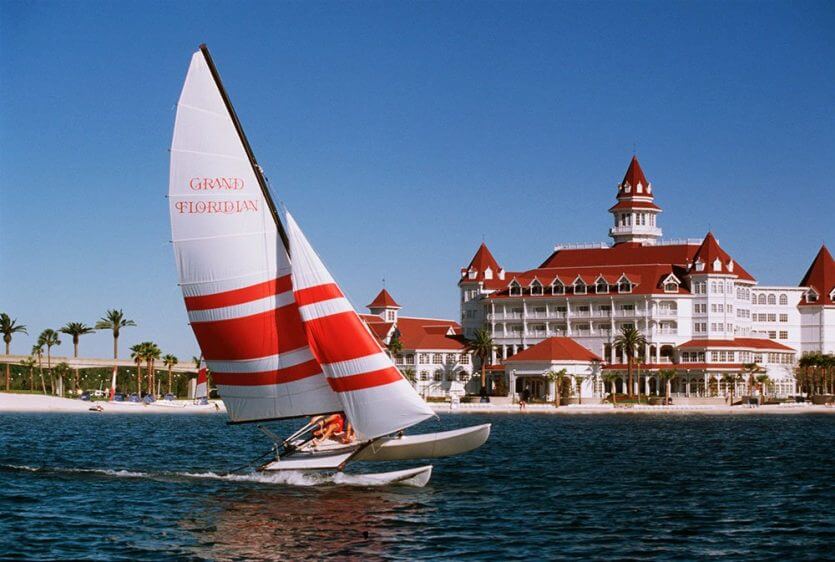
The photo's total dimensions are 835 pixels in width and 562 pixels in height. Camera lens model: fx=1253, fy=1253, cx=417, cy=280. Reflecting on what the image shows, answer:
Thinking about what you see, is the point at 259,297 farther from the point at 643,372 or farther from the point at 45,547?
the point at 643,372

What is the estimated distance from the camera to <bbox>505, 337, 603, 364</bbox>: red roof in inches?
6127

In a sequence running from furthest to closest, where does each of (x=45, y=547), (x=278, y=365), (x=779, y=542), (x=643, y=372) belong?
(x=643, y=372), (x=278, y=365), (x=779, y=542), (x=45, y=547)

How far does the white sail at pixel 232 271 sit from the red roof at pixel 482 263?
142m

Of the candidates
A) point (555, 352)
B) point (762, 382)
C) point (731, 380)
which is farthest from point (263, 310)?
point (762, 382)

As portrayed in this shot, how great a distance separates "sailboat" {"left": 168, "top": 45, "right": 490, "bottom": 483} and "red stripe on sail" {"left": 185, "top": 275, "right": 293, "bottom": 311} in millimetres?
32

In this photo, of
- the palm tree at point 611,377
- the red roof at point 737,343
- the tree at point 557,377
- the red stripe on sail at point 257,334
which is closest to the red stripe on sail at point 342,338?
the red stripe on sail at point 257,334

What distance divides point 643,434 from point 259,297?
5424 centimetres

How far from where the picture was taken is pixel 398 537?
105ft

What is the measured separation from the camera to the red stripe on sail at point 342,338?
131 feet

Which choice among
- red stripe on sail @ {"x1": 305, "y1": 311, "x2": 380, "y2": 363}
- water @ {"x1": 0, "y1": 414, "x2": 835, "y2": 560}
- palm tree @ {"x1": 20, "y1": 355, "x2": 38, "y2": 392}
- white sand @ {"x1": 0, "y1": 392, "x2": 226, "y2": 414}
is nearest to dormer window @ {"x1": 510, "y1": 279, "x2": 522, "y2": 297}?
white sand @ {"x1": 0, "y1": 392, "x2": 226, "y2": 414}

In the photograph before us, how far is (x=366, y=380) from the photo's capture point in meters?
39.8

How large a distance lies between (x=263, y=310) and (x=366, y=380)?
3986mm

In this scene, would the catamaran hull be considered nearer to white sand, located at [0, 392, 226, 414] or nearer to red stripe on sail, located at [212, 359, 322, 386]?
red stripe on sail, located at [212, 359, 322, 386]

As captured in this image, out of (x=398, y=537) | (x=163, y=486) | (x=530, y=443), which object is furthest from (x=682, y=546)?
(x=530, y=443)
